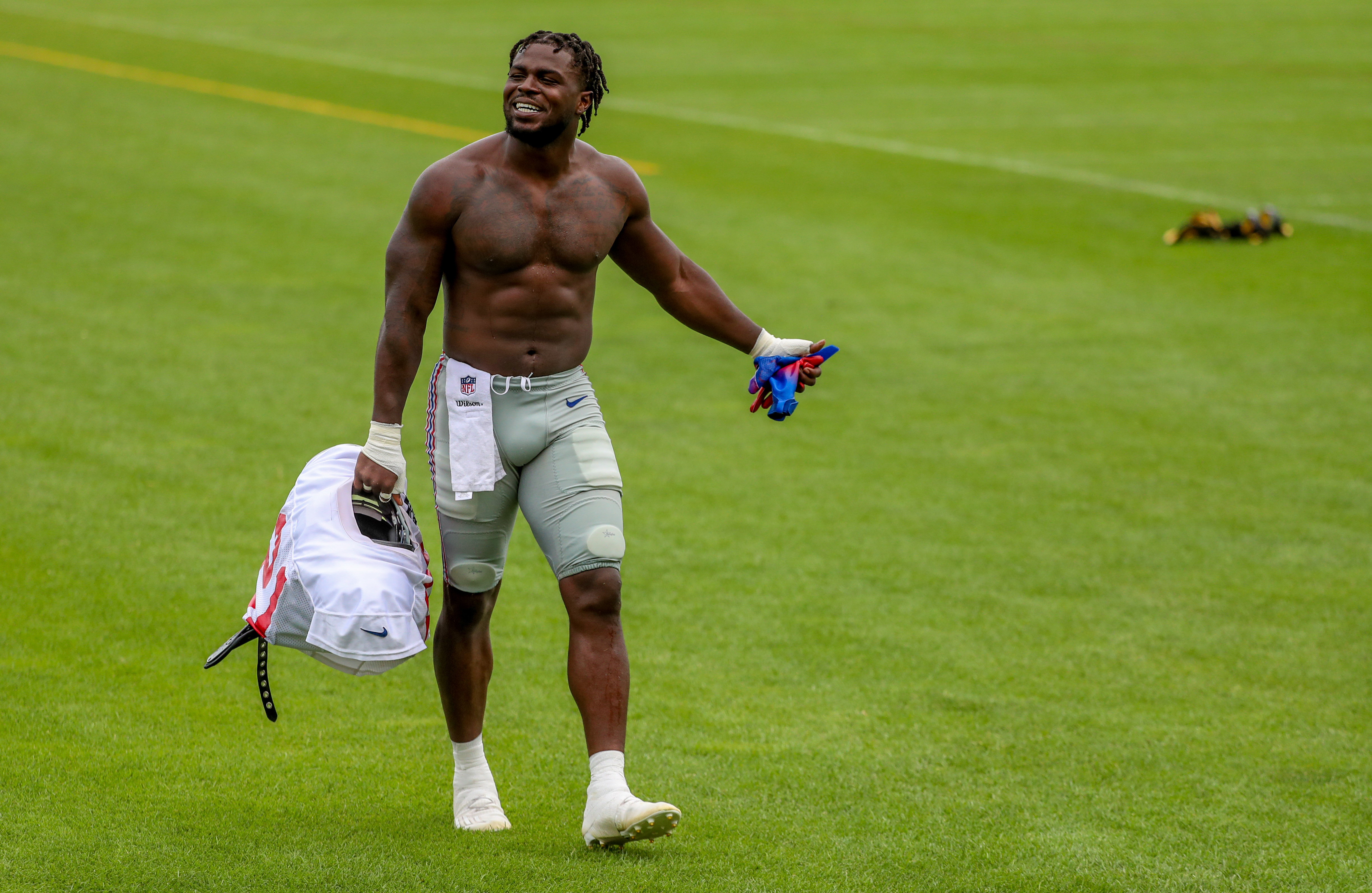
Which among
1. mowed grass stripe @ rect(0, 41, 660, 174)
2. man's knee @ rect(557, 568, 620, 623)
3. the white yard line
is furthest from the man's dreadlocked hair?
the white yard line

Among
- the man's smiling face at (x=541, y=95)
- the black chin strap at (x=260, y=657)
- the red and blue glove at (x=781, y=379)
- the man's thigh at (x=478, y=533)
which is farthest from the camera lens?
the red and blue glove at (x=781, y=379)

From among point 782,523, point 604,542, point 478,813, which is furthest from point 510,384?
point 782,523

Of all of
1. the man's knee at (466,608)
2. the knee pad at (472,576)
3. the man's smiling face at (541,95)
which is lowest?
the man's knee at (466,608)

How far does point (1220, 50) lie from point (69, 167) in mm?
22422

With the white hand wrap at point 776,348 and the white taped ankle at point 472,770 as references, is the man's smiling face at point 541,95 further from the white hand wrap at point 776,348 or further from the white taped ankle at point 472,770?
the white taped ankle at point 472,770

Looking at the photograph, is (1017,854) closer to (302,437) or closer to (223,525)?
(223,525)

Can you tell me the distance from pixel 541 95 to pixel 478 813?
93.3 inches

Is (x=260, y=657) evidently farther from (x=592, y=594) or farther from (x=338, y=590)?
(x=592, y=594)

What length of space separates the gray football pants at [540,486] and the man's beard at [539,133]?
2.50ft

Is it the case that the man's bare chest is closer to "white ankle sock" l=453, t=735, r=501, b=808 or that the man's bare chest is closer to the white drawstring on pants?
the white drawstring on pants

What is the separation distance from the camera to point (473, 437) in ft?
17.8

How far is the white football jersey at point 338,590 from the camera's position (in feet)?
16.6

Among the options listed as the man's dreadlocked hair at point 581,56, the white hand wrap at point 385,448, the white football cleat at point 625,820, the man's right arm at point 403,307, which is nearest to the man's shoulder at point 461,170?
the man's right arm at point 403,307

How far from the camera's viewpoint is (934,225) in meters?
17.1
